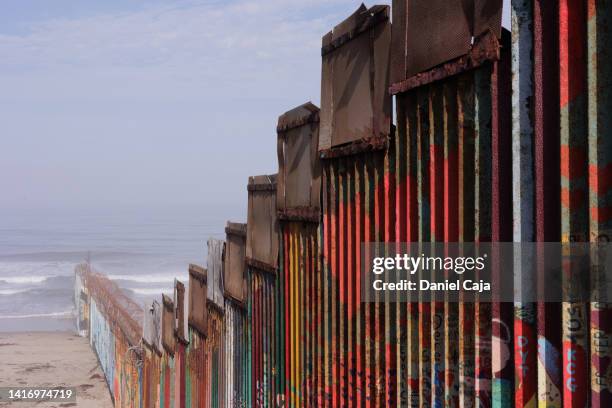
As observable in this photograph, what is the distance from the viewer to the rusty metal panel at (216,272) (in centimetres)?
995

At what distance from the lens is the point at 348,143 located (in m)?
5.78

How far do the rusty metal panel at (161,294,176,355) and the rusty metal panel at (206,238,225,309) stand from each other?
261 cm

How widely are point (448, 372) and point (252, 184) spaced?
5.25 m

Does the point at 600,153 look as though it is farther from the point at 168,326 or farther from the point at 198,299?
the point at 168,326

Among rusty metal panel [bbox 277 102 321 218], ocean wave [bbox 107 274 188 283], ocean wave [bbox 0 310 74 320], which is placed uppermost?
rusty metal panel [bbox 277 102 321 218]

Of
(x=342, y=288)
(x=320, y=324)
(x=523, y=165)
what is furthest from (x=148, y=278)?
(x=523, y=165)

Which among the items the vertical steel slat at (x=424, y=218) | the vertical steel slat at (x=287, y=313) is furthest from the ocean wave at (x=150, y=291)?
the vertical steel slat at (x=424, y=218)

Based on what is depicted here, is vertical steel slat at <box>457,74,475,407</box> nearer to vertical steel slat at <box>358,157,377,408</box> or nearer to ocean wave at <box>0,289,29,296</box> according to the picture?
vertical steel slat at <box>358,157,377,408</box>

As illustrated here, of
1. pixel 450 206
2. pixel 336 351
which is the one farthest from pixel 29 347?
pixel 450 206

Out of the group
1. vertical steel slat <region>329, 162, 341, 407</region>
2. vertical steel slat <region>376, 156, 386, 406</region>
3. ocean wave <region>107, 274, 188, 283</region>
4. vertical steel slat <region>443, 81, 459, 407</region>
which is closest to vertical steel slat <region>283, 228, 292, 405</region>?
vertical steel slat <region>329, 162, 341, 407</region>

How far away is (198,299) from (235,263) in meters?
2.23

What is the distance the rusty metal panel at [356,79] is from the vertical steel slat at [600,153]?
1.97 meters

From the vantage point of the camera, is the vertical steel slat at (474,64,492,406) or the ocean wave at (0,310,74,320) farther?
the ocean wave at (0,310,74,320)

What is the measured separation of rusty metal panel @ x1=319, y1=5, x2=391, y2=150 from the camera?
5191mm
